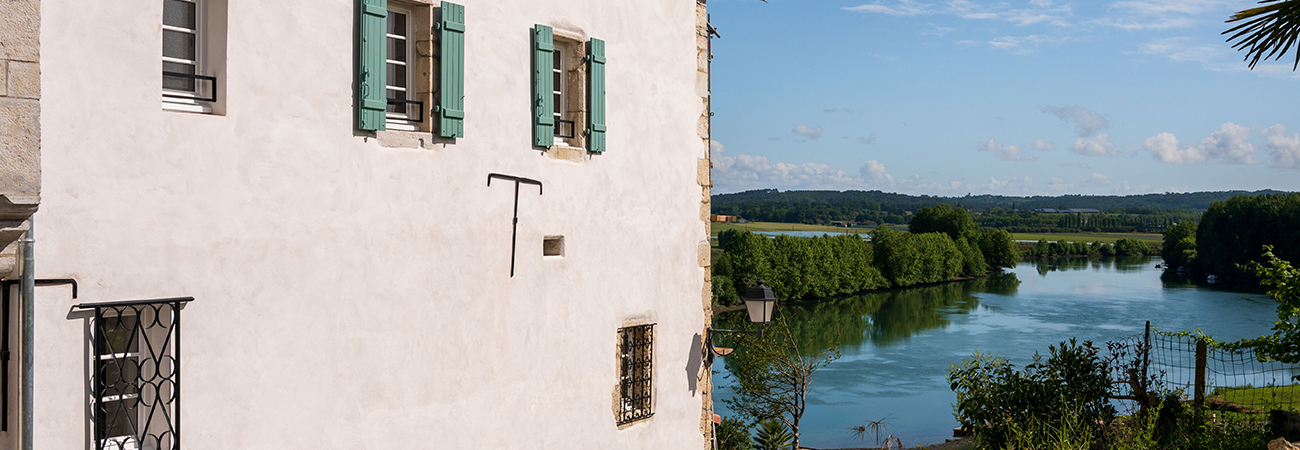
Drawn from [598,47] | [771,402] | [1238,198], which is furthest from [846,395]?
[1238,198]

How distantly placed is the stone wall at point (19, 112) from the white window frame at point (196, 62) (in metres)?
1.16

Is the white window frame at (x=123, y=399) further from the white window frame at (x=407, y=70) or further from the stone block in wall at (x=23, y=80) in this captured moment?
the white window frame at (x=407, y=70)

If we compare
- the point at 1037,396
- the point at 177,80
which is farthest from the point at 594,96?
the point at 1037,396

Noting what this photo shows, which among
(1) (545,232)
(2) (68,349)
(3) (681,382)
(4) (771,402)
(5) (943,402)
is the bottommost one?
(5) (943,402)

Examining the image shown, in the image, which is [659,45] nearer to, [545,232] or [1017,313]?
[545,232]

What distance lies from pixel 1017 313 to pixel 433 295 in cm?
4797

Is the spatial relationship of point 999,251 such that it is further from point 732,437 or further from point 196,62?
point 196,62

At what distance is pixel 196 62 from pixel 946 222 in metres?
88.9

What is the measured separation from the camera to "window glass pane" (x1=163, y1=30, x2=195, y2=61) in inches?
212

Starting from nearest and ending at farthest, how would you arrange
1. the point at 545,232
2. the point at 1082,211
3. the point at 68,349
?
the point at 68,349 < the point at 545,232 < the point at 1082,211

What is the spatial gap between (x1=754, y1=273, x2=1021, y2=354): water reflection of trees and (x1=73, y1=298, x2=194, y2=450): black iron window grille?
28.6 metres

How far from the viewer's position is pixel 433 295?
6.53m

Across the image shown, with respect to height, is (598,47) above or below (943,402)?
above

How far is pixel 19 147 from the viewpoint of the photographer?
404 centimetres
